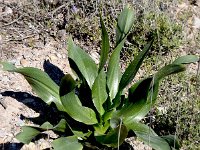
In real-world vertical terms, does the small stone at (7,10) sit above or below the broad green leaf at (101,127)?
above

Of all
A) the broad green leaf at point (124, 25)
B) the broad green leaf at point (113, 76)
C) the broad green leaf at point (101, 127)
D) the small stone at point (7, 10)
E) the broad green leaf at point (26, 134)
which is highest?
the small stone at point (7, 10)

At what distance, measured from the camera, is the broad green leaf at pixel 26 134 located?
292 cm

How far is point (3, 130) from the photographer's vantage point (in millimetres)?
3354

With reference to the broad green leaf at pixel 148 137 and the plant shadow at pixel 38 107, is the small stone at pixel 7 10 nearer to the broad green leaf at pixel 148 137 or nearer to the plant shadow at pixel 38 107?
the plant shadow at pixel 38 107

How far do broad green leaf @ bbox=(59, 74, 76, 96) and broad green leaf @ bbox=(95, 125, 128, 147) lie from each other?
38 cm

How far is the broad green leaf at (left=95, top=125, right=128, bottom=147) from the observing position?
2.88 metres

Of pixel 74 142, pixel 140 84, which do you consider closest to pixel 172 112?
pixel 140 84

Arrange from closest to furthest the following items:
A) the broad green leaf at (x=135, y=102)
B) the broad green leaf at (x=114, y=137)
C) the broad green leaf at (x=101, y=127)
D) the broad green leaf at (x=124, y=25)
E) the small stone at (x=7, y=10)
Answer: the broad green leaf at (x=114, y=137) → the broad green leaf at (x=135, y=102) → the broad green leaf at (x=101, y=127) → the broad green leaf at (x=124, y=25) → the small stone at (x=7, y=10)

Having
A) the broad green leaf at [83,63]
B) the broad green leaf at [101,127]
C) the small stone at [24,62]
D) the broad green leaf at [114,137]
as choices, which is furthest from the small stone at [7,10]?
the broad green leaf at [114,137]

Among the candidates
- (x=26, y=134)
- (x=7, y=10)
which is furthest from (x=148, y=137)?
(x=7, y=10)

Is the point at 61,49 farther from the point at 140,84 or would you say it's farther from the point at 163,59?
the point at 140,84

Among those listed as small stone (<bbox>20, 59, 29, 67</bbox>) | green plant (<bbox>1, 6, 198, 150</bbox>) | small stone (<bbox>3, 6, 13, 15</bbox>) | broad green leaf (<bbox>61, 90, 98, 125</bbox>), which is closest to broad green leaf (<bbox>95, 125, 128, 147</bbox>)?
green plant (<bbox>1, 6, 198, 150</bbox>)

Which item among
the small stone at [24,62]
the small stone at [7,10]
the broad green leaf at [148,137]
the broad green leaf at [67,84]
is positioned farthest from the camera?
the small stone at [7,10]

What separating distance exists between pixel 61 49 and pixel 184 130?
49.4 inches
